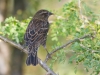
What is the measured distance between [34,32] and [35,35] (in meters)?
0.10

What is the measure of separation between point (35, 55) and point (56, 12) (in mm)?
846

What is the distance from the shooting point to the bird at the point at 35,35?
5.92m

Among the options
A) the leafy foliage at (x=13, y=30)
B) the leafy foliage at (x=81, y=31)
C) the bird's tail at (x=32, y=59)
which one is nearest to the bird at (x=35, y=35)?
the bird's tail at (x=32, y=59)

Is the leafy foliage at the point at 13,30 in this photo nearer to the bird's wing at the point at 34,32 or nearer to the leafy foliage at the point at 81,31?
the bird's wing at the point at 34,32

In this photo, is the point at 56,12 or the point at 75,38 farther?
the point at 56,12

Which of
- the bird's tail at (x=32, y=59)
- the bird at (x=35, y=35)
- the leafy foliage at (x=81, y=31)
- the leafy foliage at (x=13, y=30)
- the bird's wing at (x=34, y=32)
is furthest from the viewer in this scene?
the bird's wing at (x=34, y=32)

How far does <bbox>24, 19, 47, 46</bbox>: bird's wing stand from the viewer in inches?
247

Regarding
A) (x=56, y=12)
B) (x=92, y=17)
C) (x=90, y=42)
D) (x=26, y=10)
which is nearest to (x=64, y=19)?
(x=56, y=12)

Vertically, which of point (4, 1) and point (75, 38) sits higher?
point (4, 1)

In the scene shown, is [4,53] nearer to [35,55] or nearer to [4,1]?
[4,1]

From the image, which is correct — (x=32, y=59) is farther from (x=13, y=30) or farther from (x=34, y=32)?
(x=34, y=32)

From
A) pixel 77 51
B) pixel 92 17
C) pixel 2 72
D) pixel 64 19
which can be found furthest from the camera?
pixel 2 72

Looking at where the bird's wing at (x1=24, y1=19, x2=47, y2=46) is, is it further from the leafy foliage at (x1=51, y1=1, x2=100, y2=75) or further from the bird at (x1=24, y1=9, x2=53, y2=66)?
the leafy foliage at (x1=51, y1=1, x2=100, y2=75)

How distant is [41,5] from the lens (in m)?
13.4
